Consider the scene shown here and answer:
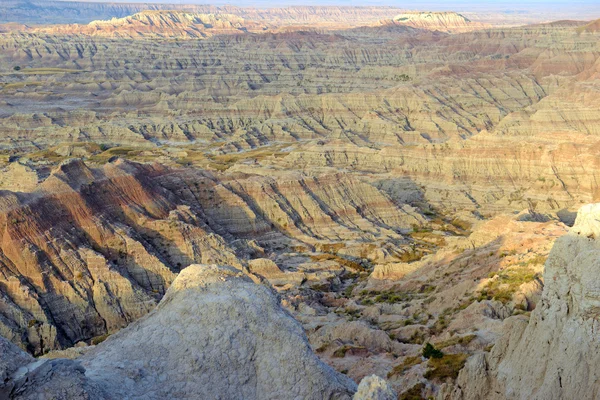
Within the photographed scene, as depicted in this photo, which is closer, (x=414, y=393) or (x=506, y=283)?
(x=414, y=393)

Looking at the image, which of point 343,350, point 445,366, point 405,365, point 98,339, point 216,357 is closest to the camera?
point 216,357

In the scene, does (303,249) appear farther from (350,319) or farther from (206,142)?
(206,142)

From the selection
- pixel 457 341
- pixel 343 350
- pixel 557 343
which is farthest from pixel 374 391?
pixel 343 350

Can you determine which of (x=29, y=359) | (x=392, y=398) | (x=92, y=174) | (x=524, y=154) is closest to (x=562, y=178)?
(x=524, y=154)

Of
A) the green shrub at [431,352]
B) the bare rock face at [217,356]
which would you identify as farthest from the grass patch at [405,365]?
the bare rock face at [217,356]

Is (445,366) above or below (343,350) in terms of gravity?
above

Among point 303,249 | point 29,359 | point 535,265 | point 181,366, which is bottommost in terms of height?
point 303,249

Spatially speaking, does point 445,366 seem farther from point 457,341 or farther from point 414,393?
point 457,341
